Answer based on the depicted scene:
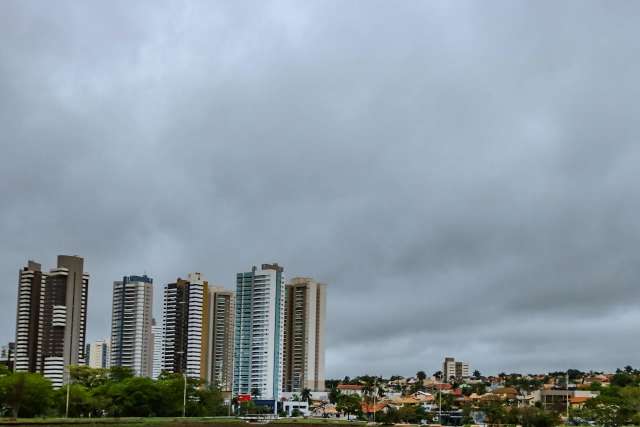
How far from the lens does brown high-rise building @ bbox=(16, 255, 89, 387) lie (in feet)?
428

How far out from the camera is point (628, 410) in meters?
92.0

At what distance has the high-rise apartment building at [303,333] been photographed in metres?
157

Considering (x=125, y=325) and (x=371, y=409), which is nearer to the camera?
(x=371, y=409)

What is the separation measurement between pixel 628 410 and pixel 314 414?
208 ft

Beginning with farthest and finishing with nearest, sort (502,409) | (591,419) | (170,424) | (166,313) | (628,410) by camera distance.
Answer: (166,313)
(502,409)
(591,419)
(628,410)
(170,424)

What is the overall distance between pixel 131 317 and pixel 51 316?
60.6ft

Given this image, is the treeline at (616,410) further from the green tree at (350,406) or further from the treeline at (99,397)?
the treeline at (99,397)

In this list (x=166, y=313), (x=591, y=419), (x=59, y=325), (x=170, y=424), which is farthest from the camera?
(x=166, y=313)

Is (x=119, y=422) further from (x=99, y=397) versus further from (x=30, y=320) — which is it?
(x=30, y=320)

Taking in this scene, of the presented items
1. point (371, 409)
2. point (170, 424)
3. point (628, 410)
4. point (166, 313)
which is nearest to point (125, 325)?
point (166, 313)

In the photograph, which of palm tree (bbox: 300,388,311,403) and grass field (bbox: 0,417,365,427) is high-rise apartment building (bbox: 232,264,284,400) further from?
grass field (bbox: 0,417,365,427)

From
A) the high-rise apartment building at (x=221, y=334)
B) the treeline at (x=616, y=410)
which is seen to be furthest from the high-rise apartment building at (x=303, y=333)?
the treeline at (x=616, y=410)

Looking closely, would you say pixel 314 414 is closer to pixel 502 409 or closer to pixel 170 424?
pixel 502 409

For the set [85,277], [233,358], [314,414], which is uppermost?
[85,277]
